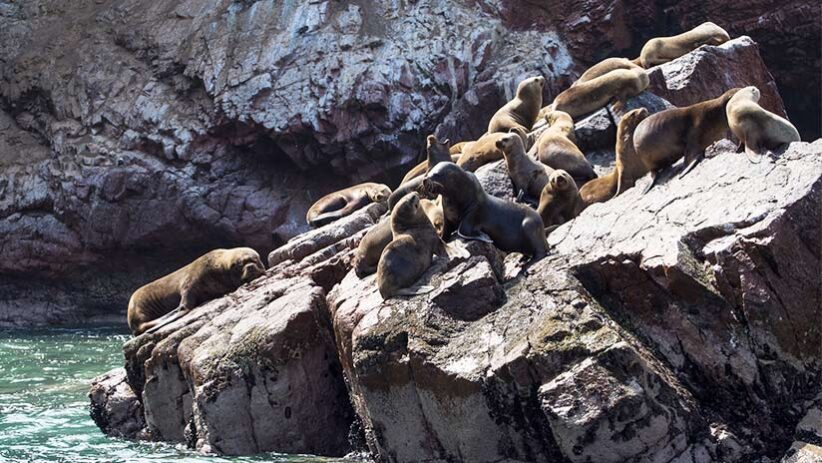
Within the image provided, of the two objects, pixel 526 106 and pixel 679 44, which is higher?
pixel 679 44

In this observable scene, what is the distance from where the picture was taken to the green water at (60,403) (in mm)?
8045

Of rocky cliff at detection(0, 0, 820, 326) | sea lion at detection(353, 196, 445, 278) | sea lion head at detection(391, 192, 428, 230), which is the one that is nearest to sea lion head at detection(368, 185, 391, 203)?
sea lion at detection(353, 196, 445, 278)

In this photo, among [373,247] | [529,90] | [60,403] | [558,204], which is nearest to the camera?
[373,247]

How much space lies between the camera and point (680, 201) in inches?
268

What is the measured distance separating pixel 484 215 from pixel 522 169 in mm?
1873

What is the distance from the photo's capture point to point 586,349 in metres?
5.64

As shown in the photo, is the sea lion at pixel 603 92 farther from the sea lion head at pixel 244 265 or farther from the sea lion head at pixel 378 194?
Result: the sea lion head at pixel 244 265

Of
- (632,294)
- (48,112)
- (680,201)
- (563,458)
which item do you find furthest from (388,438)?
(48,112)

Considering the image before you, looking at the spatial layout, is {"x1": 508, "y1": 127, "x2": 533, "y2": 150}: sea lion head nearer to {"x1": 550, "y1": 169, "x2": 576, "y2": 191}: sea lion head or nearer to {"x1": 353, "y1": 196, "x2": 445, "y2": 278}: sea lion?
{"x1": 550, "y1": 169, "x2": 576, "y2": 191}: sea lion head

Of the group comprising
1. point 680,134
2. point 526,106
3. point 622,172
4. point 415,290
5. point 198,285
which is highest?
point 526,106

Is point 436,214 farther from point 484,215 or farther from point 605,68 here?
point 605,68

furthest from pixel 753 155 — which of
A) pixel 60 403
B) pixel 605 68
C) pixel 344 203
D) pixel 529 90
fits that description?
pixel 60 403

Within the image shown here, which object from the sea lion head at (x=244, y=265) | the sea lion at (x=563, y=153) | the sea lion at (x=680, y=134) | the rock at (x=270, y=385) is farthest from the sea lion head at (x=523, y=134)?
the rock at (x=270, y=385)

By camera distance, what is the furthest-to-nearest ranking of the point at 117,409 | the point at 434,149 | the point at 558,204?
the point at 434,149 < the point at 117,409 < the point at 558,204
